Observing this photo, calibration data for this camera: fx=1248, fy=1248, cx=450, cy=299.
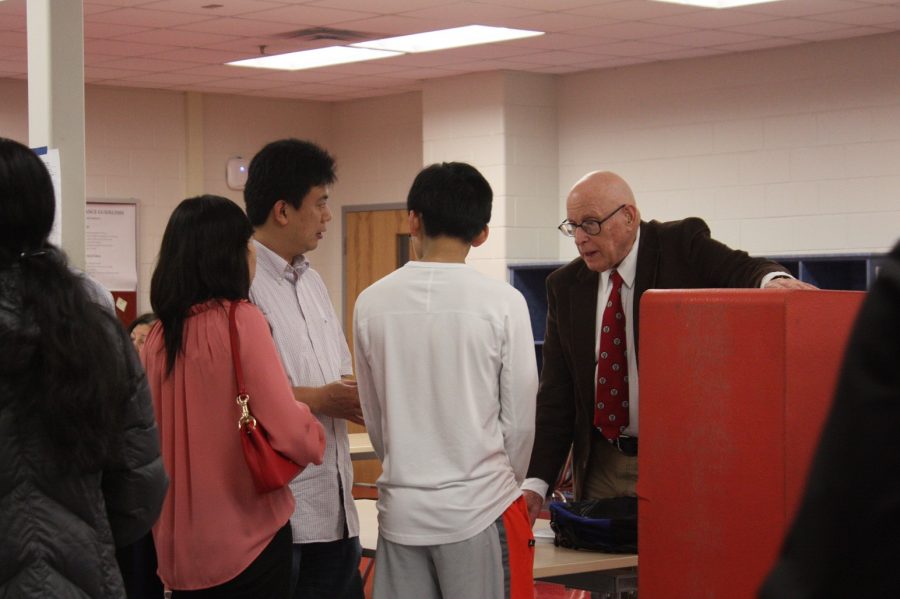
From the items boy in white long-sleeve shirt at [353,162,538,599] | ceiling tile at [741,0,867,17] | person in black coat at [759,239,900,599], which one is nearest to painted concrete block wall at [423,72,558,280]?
ceiling tile at [741,0,867,17]

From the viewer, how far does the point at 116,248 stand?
31.3 feet

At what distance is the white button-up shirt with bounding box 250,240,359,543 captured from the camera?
8.86 ft

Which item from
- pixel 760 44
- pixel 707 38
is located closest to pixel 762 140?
pixel 760 44

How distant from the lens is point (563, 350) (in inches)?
126

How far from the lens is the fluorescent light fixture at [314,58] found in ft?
26.8

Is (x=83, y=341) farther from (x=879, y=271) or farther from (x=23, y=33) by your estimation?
(x=23, y=33)

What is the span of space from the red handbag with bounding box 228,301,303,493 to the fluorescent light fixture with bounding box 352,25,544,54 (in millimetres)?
5123

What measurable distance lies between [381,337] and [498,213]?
→ 614 centimetres

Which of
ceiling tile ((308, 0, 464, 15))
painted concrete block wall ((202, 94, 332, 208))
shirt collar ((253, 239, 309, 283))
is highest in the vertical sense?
ceiling tile ((308, 0, 464, 15))

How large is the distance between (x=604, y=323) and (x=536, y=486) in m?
0.43

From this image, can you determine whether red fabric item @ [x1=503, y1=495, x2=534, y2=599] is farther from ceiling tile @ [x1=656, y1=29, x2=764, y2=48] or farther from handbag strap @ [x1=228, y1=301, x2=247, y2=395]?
ceiling tile @ [x1=656, y1=29, x2=764, y2=48]

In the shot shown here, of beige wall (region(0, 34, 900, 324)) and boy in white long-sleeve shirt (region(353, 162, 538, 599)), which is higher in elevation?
beige wall (region(0, 34, 900, 324))

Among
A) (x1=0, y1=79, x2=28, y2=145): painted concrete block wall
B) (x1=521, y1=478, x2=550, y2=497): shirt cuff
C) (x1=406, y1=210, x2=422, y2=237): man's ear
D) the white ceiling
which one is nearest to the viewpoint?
(x1=406, y1=210, x2=422, y2=237): man's ear

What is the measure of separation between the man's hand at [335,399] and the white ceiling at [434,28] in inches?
162
